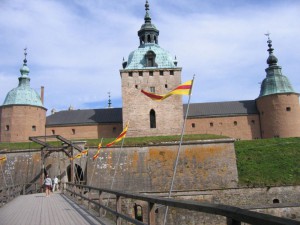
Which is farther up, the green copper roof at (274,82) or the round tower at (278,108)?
the green copper roof at (274,82)

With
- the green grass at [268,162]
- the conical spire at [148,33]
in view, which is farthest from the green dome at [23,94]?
the green grass at [268,162]

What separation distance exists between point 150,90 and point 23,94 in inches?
603

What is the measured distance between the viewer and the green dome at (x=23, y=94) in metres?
37.3

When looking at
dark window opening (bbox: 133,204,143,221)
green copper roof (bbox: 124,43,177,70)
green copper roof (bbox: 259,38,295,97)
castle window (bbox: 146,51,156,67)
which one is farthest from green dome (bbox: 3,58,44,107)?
green copper roof (bbox: 259,38,295,97)

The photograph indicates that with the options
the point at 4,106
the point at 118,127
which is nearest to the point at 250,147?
the point at 118,127

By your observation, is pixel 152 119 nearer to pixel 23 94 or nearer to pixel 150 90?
pixel 150 90

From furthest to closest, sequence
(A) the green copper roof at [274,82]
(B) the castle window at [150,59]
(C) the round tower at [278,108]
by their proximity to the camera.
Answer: (A) the green copper roof at [274,82]
(C) the round tower at [278,108]
(B) the castle window at [150,59]

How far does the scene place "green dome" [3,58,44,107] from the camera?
122 ft

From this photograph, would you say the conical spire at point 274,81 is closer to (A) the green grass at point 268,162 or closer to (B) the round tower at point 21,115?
(A) the green grass at point 268,162

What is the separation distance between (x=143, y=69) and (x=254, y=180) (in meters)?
17.4

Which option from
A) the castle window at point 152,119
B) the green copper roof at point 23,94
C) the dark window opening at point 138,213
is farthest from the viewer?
the green copper roof at point 23,94

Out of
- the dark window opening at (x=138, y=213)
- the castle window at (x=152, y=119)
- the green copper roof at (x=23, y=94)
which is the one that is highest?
the green copper roof at (x=23, y=94)

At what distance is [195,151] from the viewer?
27391 mm

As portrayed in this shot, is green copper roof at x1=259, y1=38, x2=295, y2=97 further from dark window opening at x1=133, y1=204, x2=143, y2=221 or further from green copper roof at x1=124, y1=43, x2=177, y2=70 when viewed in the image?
dark window opening at x1=133, y1=204, x2=143, y2=221
